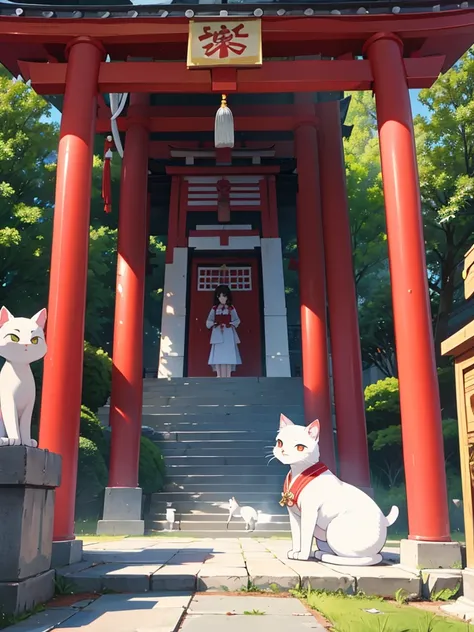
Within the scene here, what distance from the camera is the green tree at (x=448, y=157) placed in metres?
13.8

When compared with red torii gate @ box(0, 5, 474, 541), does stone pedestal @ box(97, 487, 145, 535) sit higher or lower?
lower

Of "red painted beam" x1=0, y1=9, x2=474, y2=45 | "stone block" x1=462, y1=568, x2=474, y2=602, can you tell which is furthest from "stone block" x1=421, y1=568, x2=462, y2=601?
"red painted beam" x1=0, y1=9, x2=474, y2=45

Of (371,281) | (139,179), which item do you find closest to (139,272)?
(139,179)

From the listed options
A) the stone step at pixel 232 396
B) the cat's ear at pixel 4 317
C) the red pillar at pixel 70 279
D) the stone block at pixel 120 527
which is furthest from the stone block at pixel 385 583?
the stone step at pixel 232 396

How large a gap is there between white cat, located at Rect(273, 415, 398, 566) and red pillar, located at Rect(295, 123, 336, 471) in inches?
156

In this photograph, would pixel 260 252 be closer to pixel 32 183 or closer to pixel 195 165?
pixel 195 165

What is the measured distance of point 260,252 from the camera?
1460 cm

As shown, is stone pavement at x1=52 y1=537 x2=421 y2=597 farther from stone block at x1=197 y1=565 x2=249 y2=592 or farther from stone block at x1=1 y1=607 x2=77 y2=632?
stone block at x1=1 y1=607 x2=77 y2=632

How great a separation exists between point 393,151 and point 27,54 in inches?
189

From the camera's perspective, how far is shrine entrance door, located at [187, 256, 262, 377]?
1450 cm

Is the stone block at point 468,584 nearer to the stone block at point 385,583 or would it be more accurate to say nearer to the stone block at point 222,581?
the stone block at point 385,583

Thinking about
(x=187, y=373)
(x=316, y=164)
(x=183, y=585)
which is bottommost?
(x=183, y=585)

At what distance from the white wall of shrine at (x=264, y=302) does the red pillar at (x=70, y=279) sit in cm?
682

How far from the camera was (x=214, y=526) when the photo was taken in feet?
27.6
